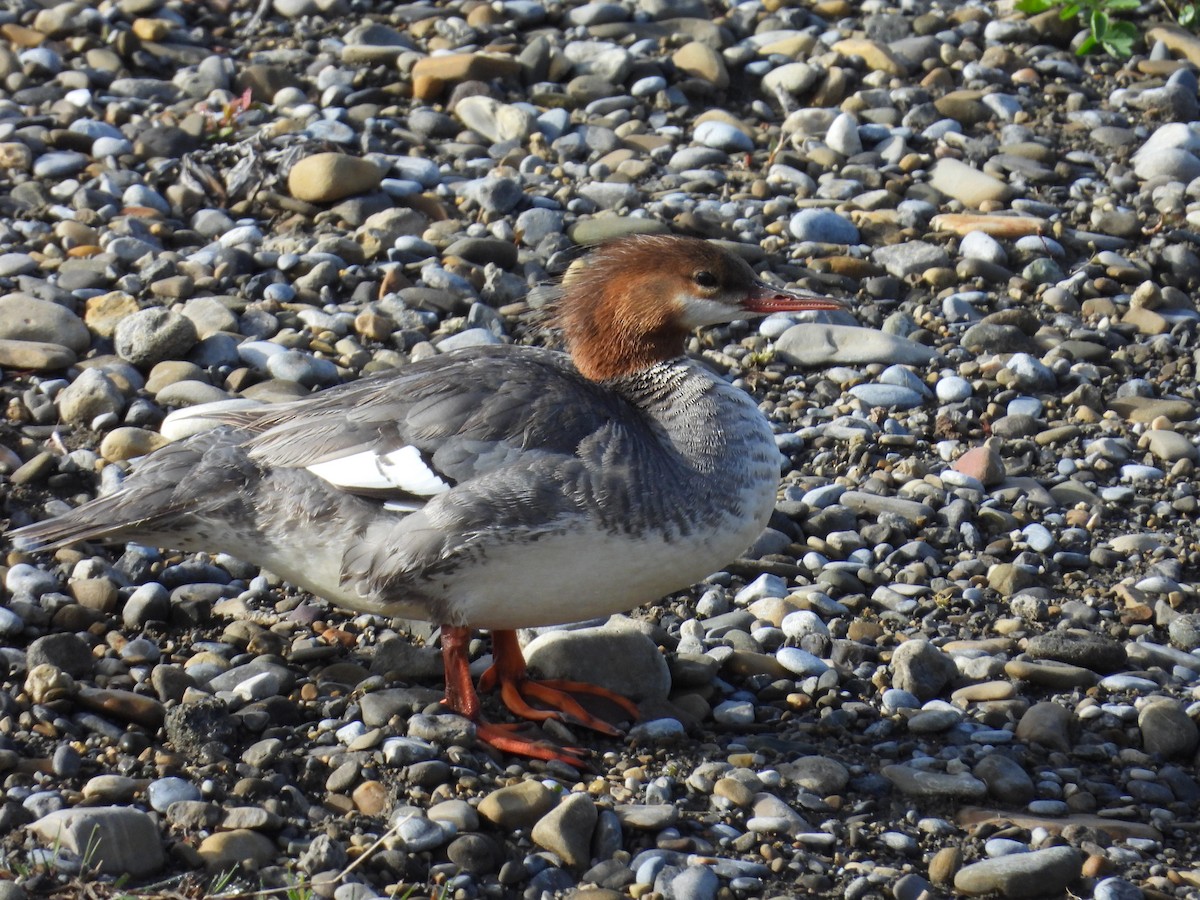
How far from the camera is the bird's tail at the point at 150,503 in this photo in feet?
14.6

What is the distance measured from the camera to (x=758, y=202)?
7387 mm

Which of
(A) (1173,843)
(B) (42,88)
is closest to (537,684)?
(A) (1173,843)

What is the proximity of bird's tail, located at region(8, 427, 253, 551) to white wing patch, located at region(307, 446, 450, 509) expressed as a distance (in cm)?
37

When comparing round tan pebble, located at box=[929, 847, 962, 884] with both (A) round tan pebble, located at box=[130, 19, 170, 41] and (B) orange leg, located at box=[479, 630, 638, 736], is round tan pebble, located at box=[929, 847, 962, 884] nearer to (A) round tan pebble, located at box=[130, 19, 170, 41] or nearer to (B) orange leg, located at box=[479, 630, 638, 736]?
(B) orange leg, located at box=[479, 630, 638, 736]

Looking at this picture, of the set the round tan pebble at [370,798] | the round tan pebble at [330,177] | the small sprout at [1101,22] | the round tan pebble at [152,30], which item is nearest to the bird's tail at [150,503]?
the round tan pebble at [370,798]

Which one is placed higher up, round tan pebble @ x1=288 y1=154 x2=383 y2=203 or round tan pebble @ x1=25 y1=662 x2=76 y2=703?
round tan pebble @ x1=288 y1=154 x2=383 y2=203

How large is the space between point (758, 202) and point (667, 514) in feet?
11.3

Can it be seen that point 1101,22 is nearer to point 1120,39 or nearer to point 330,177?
point 1120,39

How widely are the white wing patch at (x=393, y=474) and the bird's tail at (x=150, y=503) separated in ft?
1.22

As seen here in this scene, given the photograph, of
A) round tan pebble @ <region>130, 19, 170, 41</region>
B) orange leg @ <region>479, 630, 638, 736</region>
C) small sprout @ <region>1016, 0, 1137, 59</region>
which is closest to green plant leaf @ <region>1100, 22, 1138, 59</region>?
small sprout @ <region>1016, 0, 1137, 59</region>

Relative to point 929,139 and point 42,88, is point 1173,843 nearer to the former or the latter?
point 929,139

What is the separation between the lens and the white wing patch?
4.30m

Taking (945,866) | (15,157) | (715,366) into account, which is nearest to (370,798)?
(945,866)

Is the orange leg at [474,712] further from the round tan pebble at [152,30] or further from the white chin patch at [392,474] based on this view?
the round tan pebble at [152,30]
